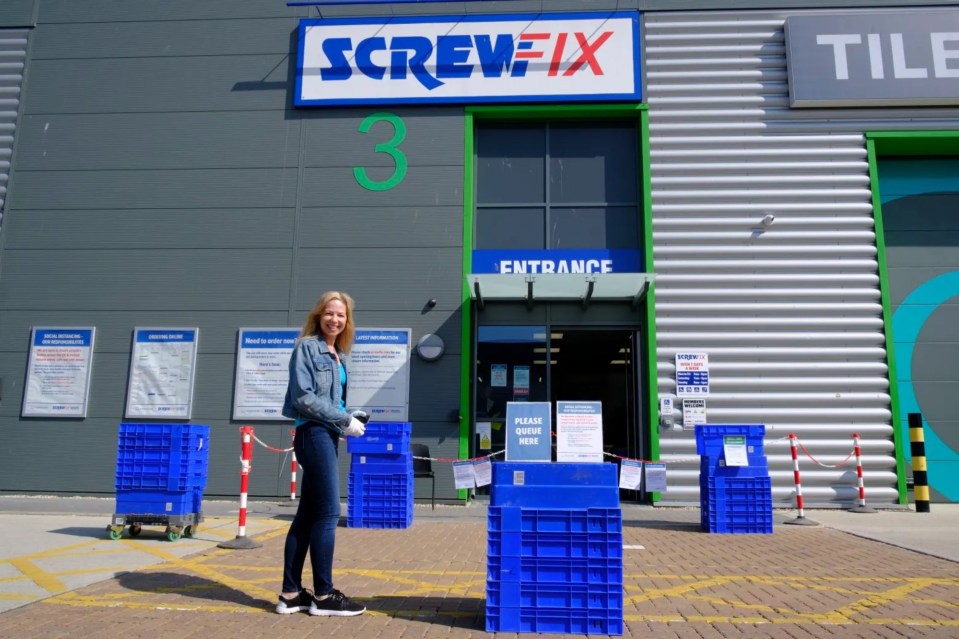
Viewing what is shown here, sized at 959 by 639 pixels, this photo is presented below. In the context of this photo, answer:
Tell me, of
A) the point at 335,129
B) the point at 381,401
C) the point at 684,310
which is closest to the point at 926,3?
the point at 684,310

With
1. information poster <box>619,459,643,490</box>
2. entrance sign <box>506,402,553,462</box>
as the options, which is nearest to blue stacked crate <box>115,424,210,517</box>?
entrance sign <box>506,402,553,462</box>

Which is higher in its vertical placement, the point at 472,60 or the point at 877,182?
the point at 472,60

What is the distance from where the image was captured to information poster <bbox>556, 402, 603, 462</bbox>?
430cm

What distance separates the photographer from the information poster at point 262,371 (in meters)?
11.0

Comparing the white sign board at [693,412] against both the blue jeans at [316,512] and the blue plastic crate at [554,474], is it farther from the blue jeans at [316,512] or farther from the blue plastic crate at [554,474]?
the blue jeans at [316,512]

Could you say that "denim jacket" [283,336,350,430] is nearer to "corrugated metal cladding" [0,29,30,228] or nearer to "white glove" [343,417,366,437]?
"white glove" [343,417,366,437]

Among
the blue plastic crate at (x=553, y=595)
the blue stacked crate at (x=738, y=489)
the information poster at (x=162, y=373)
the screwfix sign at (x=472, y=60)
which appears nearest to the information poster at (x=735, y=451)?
the blue stacked crate at (x=738, y=489)

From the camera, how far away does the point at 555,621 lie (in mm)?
3926

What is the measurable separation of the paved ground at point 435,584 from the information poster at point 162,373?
2946 mm

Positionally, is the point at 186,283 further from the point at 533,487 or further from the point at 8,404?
the point at 533,487

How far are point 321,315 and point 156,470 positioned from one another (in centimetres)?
393

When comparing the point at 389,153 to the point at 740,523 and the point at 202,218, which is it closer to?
the point at 202,218

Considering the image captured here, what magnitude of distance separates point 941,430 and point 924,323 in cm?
180

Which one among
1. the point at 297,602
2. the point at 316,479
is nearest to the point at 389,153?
the point at 316,479
